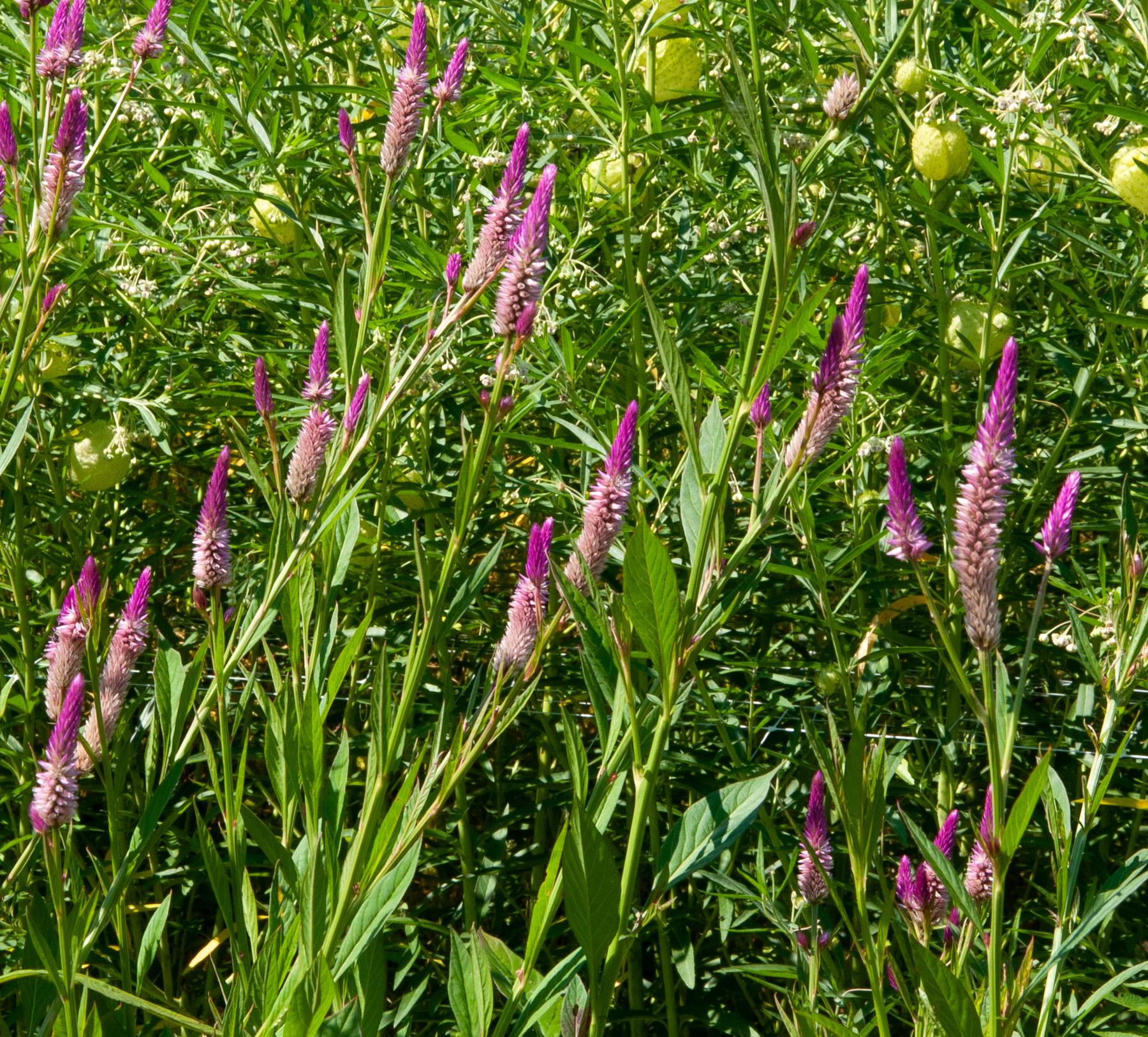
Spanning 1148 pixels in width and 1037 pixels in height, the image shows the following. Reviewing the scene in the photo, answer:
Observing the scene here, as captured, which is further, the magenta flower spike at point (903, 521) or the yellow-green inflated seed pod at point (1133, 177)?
the yellow-green inflated seed pod at point (1133, 177)

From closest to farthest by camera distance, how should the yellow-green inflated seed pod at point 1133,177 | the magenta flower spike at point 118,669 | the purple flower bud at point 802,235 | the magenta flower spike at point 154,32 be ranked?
the purple flower bud at point 802,235
the magenta flower spike at point 118,669
the magenta flower spike at point 154,32
the yellow-green inflated seed pod at point 1133,177

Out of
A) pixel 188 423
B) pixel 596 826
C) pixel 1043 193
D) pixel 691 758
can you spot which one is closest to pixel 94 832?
pixel 188 423

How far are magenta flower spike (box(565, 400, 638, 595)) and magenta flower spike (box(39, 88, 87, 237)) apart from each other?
1.55 feet

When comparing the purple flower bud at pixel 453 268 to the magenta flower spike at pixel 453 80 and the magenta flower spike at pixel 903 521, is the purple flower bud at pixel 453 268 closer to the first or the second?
the magenta flower spike at pixel 453 80

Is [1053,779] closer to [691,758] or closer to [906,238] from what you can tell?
[691,758]

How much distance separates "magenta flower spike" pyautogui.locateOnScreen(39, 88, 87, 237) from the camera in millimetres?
933

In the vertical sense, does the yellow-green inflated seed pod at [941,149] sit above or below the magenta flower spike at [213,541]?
above

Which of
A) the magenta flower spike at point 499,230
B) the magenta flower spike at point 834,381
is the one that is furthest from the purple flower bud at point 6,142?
the magenta flower spike at point 834,381

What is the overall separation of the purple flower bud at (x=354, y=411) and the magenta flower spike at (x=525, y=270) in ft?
0.35

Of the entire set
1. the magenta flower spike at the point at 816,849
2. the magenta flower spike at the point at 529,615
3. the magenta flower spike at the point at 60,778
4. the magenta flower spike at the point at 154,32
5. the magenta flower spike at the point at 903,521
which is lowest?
the magenta flower spike at the point at 816,849

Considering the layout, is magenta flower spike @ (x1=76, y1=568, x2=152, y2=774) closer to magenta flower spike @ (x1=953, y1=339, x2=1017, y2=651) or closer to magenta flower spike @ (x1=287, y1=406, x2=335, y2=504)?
magenta flower spike @ (x1=287, y1=406, x2=335, y2=504)

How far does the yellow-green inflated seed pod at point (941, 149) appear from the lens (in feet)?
4.79

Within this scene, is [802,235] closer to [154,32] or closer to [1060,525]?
[1060,525]

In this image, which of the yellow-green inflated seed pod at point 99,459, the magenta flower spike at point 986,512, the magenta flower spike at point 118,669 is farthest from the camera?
the yellow-green inflated seed pod at point 99,459
